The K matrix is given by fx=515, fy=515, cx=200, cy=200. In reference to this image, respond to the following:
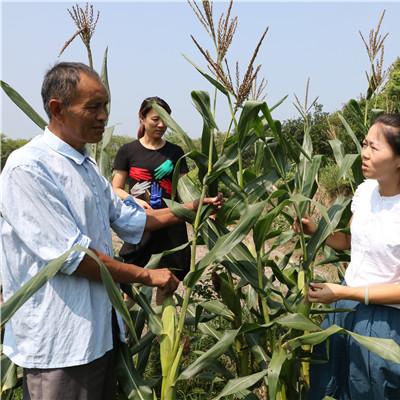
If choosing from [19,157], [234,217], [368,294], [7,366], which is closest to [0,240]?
[19,157]

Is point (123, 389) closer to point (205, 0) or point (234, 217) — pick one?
point (234, 217)

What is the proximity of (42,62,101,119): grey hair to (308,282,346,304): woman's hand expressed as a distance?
100cm

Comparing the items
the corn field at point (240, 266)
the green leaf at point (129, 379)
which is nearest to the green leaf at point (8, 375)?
the corn field at point (240, 266)

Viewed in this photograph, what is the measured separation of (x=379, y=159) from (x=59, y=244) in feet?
3.45

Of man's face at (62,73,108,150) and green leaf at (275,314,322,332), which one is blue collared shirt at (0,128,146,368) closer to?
man's face at (62,73,108,150)

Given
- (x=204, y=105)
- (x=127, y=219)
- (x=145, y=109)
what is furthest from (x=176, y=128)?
(x=145, y=109)

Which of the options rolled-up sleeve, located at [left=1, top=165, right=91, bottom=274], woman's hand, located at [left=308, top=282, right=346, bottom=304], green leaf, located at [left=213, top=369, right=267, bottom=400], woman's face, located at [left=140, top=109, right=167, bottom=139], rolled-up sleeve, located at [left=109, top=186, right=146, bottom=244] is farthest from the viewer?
woman's face, located at [left=140, top=109, right=167, bottom=139]

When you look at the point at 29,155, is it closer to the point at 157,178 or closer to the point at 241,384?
the point at 241,384

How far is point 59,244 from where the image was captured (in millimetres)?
1475

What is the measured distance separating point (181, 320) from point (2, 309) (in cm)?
65

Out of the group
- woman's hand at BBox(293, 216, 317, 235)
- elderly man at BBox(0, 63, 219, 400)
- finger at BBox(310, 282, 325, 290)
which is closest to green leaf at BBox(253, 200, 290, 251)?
woman's hand at BBox(293, 216, 317, 235)

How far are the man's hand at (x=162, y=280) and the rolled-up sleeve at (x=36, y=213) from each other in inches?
12.2

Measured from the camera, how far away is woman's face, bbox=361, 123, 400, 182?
1693 mm

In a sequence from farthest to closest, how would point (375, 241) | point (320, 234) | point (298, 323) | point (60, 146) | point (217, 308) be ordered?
point (217, 308)
point (320, 234)
point (298, 323)
point (375, 241)
point (60, 146)
